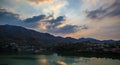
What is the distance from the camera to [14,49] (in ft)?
365

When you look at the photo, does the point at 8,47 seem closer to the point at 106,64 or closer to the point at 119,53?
the point at 119,53

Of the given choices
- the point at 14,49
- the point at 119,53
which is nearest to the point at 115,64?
the point at 119,53

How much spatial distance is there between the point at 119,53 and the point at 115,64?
32025mm

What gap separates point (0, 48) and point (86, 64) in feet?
224

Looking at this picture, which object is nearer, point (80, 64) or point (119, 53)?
point (80, 64)

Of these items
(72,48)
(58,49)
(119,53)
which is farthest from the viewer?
(58,49)

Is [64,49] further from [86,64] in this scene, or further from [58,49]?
[86,64]

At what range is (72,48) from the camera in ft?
333

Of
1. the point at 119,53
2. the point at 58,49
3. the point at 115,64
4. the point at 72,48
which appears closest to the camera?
the point at 115,64

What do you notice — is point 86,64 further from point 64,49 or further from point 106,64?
point 64,49

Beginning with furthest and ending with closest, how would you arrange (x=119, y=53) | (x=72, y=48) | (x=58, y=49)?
1. (x=58, y=49)
2. (x=72, y=48)
3. (x=119, y=53)

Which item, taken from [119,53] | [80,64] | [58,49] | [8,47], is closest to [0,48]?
[8,47]

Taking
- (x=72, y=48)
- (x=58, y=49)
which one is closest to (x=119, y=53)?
(x=72, y=48)

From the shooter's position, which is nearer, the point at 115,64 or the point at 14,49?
the point at 115,64
